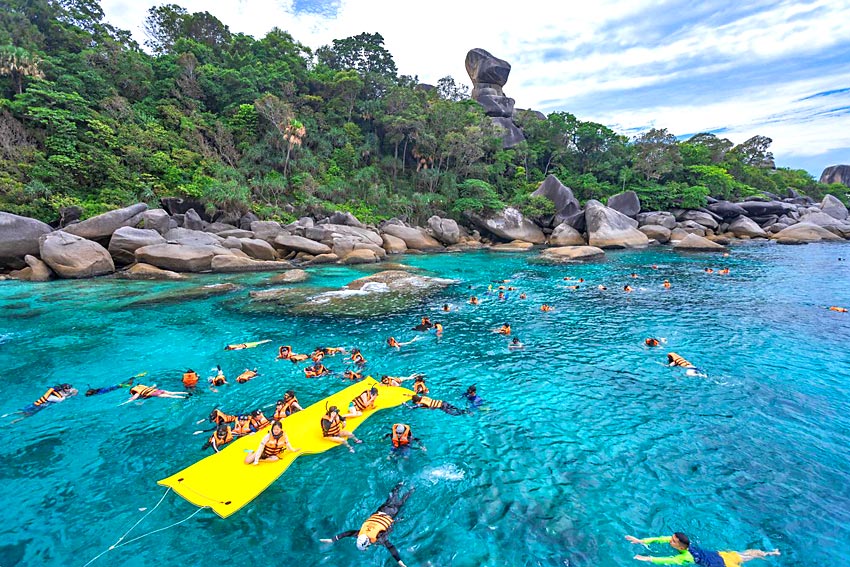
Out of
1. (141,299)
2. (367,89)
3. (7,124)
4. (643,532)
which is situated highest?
(367,89)

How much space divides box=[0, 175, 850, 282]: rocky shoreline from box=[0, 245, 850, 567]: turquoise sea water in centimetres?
825

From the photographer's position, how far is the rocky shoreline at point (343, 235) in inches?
835

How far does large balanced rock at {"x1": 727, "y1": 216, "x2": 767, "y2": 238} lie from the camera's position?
40.0 m

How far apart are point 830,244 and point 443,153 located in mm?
36564

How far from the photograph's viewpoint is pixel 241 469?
246 inches

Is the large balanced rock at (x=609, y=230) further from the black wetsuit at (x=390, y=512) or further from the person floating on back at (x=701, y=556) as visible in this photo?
the black wetsuit at (x=390, y=512)

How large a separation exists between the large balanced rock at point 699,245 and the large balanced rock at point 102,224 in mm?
41213

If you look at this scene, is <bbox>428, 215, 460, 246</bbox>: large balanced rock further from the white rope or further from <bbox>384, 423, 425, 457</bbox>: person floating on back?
the white rope

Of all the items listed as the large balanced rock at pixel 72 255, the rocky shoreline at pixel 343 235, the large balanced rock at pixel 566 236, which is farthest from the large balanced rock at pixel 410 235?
the large balanced rock at pixel 72 255

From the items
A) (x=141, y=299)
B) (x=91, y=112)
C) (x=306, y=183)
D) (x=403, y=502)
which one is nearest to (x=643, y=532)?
(x=403, y=502)

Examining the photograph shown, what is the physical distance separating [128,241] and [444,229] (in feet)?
79.7

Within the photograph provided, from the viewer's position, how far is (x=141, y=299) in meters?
17.0

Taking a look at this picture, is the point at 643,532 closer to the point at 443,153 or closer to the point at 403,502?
the point at 403,502

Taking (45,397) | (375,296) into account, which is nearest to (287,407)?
(45,397)
